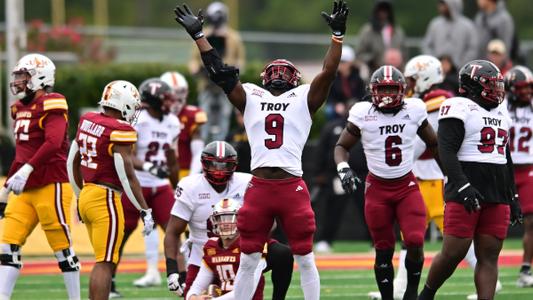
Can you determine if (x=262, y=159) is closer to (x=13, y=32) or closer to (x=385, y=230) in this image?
(x=385, y=230)

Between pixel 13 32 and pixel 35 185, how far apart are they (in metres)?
7.73

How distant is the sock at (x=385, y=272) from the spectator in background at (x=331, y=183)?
206 inches

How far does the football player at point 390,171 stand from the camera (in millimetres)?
10086

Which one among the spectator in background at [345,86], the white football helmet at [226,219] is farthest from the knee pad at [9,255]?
the spectator in background at [345,86]

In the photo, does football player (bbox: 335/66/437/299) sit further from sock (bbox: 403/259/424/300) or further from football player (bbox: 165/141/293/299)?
football player (bbox: 165/141/293/299)

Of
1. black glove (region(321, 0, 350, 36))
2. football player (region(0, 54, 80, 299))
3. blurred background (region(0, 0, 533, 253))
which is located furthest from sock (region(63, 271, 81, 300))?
blurred background (region(0, 0, 533, 253))

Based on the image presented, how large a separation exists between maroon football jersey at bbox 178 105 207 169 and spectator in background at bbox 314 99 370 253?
2.81 metres

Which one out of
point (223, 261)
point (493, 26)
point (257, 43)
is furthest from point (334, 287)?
point (257, 43)

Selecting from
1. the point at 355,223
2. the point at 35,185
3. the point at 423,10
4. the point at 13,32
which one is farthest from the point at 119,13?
the point at 35,185

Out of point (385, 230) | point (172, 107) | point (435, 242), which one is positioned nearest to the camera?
point (385, 230)

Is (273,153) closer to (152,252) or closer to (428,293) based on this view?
(428,293)

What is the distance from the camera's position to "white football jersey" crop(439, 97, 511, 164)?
9.24 m

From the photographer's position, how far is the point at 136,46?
24062mm

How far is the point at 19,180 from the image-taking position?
9.96 metres
